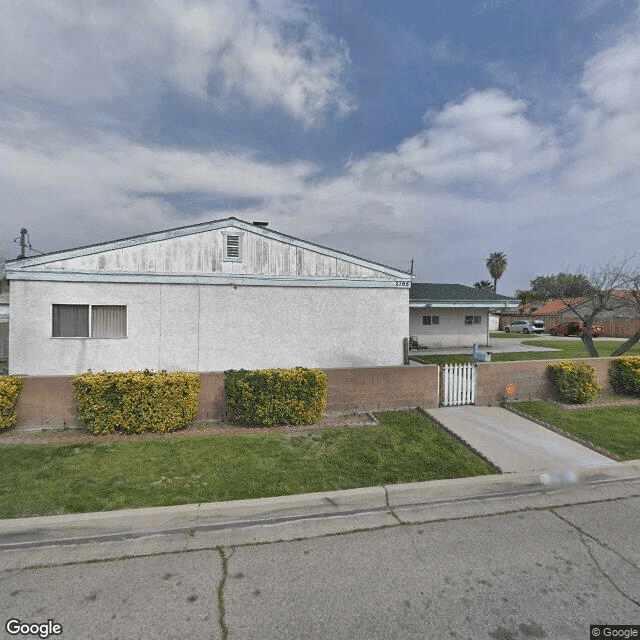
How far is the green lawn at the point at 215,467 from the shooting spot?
453cm

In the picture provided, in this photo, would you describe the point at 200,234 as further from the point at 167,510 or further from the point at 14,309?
the point at 167,510

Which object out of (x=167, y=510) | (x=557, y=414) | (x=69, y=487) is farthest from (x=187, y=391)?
(x=557, y=414)

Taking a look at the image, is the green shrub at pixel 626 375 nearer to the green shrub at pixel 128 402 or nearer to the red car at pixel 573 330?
the green shrub at pixel 128 402

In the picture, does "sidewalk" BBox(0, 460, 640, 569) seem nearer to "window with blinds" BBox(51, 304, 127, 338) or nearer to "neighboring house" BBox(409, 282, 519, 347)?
"window with blinds" BBox(51, 304, 127, 338)

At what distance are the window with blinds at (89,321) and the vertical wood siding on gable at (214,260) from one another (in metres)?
1.02

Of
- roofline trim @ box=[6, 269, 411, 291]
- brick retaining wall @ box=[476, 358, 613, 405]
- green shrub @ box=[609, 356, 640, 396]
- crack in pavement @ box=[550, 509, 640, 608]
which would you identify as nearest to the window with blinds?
roofline trim @ box=[6, 269, 411, 291]

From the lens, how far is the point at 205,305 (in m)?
10.1

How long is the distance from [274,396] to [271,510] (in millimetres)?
3106

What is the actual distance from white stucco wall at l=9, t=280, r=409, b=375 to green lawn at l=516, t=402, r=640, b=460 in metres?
4.07

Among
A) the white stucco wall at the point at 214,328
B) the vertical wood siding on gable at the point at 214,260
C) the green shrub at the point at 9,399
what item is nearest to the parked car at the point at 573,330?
the white stucco wall at the point at 214,328

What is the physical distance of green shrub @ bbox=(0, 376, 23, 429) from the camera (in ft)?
21.7

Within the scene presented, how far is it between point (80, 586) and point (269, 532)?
1734 millimetres

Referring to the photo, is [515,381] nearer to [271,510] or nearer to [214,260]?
[271,510]

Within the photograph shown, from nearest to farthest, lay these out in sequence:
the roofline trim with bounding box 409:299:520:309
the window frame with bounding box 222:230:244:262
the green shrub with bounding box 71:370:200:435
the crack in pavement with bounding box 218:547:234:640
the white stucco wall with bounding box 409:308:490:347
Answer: the crack in pavement with bounding box 218:547:234:640
the green shrub with bounding box 71:370:200:435
the window frame with bounding box 222:230:244:262
the roofline trim with bounding box 409:299:520:309
the white stucco wall with bounding box 409:308:490:347
